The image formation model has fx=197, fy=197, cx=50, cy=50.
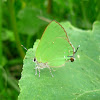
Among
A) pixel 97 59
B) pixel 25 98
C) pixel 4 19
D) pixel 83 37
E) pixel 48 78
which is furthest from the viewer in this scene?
pixel 4 19

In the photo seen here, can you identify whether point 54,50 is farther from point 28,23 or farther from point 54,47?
point 28,23

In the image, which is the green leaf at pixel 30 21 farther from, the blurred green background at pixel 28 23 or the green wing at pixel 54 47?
the green wing at pixel 54 47

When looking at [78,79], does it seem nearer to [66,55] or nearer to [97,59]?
[66,55]

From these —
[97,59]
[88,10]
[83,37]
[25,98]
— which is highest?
[88,10]

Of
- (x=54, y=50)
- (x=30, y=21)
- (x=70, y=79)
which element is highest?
(x=30, y=21)

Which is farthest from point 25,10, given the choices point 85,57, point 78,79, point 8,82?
point 78,79

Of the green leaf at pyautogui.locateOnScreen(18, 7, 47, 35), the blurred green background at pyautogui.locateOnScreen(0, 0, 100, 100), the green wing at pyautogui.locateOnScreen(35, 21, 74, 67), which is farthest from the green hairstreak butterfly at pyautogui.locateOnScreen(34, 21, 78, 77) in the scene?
the green leaf at pyautogui.locateOnScreen(18, 7, 47, 35)

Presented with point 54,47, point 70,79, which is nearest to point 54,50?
point 54,47
